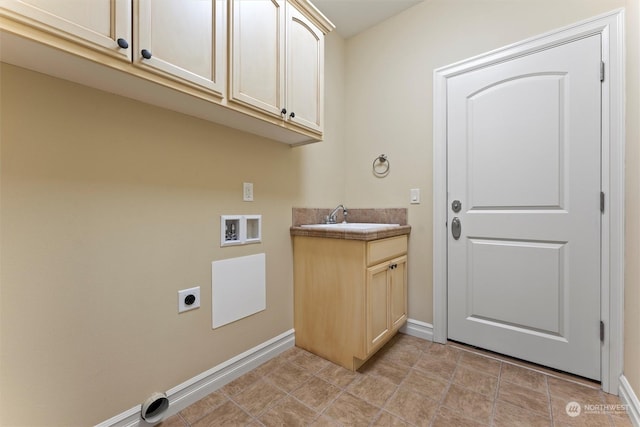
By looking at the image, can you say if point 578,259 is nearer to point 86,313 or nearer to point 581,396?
point 581,396

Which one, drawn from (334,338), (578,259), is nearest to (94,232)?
(334,338)

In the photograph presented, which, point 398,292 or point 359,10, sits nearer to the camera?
point 398,292

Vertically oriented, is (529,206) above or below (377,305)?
above

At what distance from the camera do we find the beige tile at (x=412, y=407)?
1245 mm

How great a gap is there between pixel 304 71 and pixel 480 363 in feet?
7.10

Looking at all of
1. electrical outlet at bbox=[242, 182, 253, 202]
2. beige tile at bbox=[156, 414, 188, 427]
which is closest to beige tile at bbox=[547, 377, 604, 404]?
beige tile at bbox=[156, 414, 188, 427]

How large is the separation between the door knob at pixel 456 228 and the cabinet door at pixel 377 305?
56 cm

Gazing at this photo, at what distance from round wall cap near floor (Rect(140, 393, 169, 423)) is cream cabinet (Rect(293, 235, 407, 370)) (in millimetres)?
895

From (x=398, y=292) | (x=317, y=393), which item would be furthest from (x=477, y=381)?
(x=317, y=393)

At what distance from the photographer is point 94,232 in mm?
1086

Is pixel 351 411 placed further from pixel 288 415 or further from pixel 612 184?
pixel 612 184

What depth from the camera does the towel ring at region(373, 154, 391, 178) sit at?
222 cm

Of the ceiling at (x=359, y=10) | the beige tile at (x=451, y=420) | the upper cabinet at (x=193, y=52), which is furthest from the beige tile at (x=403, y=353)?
the ceiling at (x=359, y=10)

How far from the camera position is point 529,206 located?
164cm
